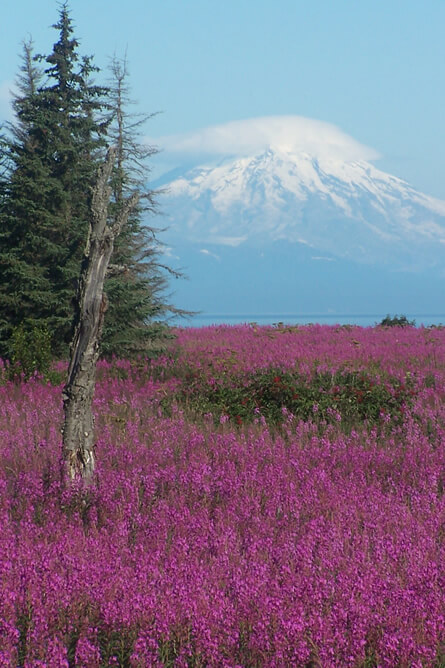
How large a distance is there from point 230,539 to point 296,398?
6.15m

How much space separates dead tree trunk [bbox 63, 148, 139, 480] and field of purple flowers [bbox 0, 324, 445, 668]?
264mm

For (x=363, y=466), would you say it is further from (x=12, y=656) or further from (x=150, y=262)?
(x=150, y=262)

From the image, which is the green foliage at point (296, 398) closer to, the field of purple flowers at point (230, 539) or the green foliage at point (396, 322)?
the field of purple flowers at point (230, 539)

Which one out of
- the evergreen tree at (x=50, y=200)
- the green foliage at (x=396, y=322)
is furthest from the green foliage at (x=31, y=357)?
the green foliage at (x=396, y=322)

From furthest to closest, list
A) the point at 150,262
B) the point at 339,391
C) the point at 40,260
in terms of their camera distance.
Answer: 1. the point at 150,262
2. the point at 40,260
3. the point at 339,391

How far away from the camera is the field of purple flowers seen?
11.1 ft

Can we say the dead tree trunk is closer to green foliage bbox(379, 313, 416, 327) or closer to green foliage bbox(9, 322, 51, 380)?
green foliage bbox(9, 322, 51, 380)

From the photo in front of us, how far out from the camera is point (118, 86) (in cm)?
2489

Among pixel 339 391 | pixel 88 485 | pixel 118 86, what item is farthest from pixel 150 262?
pixel 88 485

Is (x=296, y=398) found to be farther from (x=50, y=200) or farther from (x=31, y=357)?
(x=50, y=200)

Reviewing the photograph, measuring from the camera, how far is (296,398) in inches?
420

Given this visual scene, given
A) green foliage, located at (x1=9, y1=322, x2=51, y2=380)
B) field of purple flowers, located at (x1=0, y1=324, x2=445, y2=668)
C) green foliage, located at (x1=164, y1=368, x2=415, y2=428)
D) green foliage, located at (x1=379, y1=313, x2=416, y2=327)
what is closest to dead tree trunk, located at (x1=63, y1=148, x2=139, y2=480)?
field of purple flowers, located at (x1=0, y1=324, x2=445, y2=668)

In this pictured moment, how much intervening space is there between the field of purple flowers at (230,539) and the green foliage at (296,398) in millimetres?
38

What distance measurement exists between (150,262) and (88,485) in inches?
656
